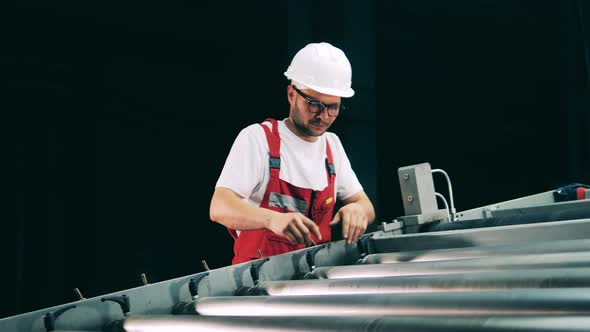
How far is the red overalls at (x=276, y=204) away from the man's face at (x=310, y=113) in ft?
0.38

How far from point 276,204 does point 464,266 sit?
1.22 meters

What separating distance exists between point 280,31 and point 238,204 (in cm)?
362

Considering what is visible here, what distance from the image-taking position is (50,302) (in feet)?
13.9

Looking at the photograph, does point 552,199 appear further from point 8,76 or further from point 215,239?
point 8,76

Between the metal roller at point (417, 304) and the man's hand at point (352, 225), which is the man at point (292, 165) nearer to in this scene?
the man's hand at point (352, 225)

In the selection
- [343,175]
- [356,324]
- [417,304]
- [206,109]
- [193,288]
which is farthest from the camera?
[206,109]

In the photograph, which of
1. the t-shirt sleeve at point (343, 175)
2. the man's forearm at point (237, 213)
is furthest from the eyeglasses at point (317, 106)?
the man's forearm at point (237, 213)

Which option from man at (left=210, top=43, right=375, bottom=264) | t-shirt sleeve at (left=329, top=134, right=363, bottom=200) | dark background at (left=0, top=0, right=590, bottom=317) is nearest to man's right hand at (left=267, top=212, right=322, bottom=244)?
man at (left=210, top=43, right=375, bottom=264)

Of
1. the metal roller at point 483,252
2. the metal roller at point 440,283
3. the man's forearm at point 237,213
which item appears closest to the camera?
the metal roller at point 440,283

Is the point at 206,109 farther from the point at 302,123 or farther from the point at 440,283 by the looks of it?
the point at 440,283

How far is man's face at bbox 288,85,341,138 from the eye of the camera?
237 centimetres

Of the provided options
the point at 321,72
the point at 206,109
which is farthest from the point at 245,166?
the point at 206,109

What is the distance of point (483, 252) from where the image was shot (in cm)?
137

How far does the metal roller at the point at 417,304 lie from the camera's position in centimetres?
86
